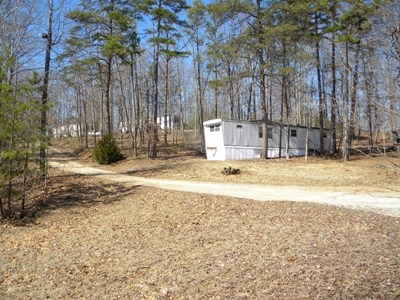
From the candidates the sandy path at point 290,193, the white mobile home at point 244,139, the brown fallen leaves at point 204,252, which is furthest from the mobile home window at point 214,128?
the brown fallen leaves at point 204,252

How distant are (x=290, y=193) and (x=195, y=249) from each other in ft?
18.2

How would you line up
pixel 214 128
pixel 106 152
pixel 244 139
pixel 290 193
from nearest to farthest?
1. pixel 290 193
2. pixel 106 152
3. pixel 214 128
4. pixel 244 139

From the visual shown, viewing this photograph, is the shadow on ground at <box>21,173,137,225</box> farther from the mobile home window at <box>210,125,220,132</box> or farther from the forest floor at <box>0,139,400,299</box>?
the mobile home window at <box>210,125,220,132</box>

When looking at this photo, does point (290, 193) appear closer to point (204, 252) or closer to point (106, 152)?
point (204, 252)

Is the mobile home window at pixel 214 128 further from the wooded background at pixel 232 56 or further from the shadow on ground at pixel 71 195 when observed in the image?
the shadow on ground at pixel 71 195

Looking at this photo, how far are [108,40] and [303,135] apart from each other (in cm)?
1513

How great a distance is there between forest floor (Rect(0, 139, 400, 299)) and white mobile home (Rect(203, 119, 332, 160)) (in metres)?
10.9

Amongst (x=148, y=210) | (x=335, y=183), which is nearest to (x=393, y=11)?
(x=148, y=210)

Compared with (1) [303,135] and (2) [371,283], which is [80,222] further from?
(1) [303,135]

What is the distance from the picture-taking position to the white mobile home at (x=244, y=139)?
2064cm

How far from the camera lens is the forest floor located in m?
3.98

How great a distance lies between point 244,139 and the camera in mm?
21453

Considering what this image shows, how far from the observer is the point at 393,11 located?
291cm

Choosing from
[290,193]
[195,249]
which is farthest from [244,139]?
[195,249]
